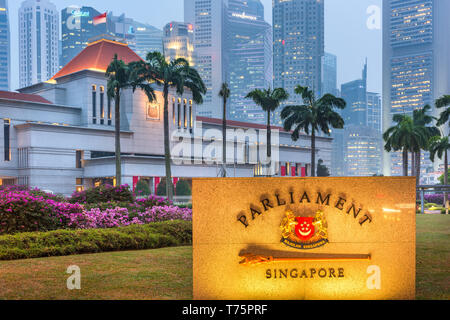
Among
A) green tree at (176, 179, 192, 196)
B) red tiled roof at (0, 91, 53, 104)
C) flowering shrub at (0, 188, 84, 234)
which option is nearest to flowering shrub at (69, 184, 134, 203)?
flowering shrub at (0, 188, 84, 234)

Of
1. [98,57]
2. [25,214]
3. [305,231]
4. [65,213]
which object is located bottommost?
[65,213]

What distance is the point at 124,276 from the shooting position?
9781mm

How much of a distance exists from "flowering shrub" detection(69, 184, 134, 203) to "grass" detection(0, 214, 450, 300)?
8.28 meters

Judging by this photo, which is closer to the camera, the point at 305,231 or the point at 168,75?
the point at 305,231

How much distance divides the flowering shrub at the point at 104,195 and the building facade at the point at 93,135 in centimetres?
4144

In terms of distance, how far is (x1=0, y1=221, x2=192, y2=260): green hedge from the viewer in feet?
39.5

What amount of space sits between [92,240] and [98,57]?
64277 mm

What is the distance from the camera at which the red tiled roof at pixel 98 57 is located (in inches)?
2847

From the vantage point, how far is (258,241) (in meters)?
7.42

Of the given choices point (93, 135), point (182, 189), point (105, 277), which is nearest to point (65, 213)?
point (105, 277)

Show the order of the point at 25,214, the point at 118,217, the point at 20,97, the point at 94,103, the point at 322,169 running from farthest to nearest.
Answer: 1. the point at 322,169
2. the point at 94,103
3. the point at 20,97
4. the point at 118,217
5. the point at 25,214

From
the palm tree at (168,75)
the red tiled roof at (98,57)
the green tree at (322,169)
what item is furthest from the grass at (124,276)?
the green tree at (322,169)

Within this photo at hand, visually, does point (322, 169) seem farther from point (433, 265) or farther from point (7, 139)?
point (433, 265)
